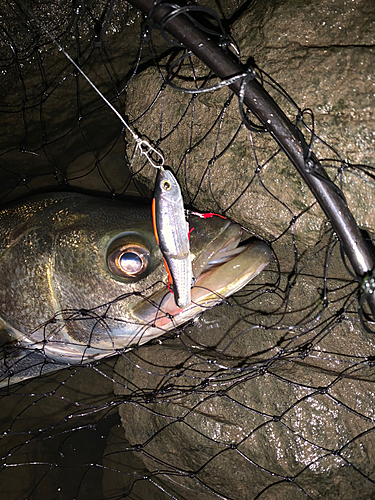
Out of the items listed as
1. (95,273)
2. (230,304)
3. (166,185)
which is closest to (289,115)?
(166,185)

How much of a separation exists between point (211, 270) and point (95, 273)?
81cm

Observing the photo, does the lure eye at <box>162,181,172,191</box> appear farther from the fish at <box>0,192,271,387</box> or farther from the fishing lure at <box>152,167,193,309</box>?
the fish at <box>0,192,271,387</box>

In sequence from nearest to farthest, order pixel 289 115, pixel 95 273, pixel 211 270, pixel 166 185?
pixel 166 185 → pixel 289 115 → pixel 211 270 → pixel 95 273

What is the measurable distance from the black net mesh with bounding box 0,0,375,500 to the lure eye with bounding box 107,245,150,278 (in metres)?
0.31

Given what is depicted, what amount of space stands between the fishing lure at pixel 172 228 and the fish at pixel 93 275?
231 mm

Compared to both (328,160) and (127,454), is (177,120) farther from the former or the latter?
(127,454)

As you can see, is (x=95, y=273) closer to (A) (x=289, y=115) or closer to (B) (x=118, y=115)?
(B) (x=118, y=115)

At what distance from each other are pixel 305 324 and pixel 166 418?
4.17 ft

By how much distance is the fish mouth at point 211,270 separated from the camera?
229 cm

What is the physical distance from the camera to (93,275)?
8.38 feet

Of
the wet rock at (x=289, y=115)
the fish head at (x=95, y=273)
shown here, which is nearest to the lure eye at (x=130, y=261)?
the fish head at (x=95, y=273)

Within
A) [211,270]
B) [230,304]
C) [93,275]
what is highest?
[93,275]

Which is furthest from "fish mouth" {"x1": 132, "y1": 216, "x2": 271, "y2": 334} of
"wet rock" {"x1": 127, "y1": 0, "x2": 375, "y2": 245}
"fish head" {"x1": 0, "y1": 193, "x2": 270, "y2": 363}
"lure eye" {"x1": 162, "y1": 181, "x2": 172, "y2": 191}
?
"lure eye" {"x1": 162, "y1": 181, "x2": 172, "y2": 191}

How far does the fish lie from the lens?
7.74ft
